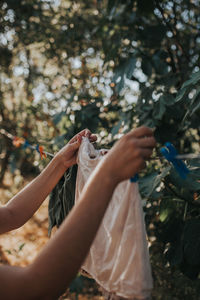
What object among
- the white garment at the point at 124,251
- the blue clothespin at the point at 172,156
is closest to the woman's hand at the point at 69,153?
the white garment at the point at 124,251

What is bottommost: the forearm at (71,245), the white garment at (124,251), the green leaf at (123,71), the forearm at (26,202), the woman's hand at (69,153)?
the white garment at (124,251)

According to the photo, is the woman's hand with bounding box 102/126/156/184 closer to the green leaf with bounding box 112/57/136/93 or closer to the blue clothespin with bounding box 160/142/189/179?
the blue clothespin with bounding box 160/142/189/179

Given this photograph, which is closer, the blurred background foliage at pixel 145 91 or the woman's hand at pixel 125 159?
the woman's hand at pixel 125 159

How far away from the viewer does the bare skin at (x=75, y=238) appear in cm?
51

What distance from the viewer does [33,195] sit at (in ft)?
2.90

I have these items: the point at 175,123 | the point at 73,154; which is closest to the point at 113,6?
the point at 175,123

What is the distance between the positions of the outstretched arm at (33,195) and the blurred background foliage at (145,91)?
0.40 meters

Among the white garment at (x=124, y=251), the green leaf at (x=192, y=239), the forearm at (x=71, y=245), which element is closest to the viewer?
the forearm at (x=71, y=245)

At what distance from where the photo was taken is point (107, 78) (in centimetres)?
234

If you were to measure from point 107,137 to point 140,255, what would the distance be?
1.18m

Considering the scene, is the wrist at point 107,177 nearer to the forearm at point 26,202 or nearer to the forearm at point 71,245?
the forearm at point 71,245

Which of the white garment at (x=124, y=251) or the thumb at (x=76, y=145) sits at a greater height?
the thumb at (x=76, y=145)

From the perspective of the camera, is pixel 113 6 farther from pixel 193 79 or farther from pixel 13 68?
pixel 13 68

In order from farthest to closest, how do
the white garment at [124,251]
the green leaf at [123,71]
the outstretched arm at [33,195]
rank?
the green leaf at [123,71]
the outstretched arm at [33,195]
the white garment at [124,251]
